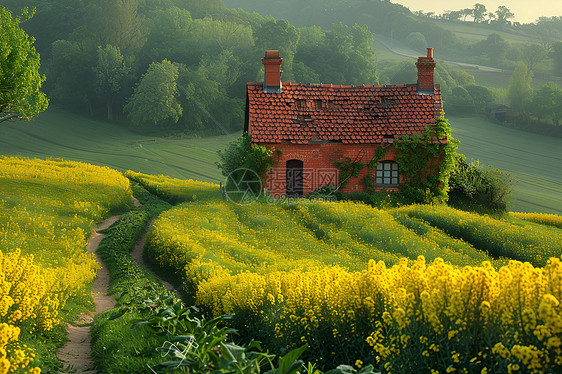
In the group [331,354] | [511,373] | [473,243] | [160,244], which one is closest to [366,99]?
[473,243]

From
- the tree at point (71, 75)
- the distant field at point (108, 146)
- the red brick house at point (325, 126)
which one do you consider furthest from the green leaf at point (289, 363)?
the tree at point (71, 75)

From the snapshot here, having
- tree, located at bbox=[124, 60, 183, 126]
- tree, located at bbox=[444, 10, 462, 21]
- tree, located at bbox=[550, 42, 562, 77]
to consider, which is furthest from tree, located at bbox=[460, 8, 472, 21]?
tree, located at bbox=[124, 60, 183, 126]

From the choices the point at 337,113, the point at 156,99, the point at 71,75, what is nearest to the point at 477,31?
the point at 156,99

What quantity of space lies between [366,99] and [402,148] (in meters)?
4.44

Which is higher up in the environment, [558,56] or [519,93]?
[558,56]

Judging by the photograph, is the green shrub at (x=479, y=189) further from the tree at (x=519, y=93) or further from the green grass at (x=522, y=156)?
the tree at (x=519, y=93)

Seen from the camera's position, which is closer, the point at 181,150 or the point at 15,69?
the point at 15,69

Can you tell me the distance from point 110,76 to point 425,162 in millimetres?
54553

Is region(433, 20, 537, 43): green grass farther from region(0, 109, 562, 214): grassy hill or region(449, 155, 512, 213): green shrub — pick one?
region(449, 155, 512, 213): green shrub

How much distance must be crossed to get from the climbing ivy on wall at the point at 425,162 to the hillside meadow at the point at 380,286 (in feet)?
19.2

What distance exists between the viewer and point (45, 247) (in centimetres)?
1984

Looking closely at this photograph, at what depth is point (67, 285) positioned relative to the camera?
14.9m

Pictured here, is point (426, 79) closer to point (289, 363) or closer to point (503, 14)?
point (289, 363)

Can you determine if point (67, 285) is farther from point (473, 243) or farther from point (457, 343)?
point (473, 243)
